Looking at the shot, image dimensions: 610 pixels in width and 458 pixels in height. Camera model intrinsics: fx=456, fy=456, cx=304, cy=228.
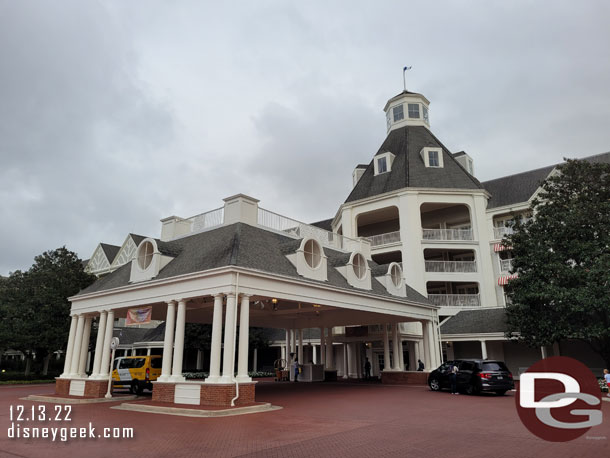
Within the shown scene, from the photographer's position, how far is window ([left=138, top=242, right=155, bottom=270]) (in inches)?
781

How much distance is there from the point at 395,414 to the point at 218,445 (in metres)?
6.40

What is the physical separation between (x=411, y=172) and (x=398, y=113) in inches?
384

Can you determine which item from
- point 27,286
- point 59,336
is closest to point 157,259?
point 59,336

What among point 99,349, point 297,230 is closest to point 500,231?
point 297,230

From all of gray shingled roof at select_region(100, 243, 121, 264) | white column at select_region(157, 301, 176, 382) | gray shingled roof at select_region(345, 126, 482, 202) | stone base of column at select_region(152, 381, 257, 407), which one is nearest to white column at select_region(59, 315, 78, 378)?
white column at select_region(157, 301, 176, 382)

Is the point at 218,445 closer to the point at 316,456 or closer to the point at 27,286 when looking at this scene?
the point at 316,456

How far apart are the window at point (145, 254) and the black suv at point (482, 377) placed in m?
14.5

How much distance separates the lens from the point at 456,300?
1444 inches

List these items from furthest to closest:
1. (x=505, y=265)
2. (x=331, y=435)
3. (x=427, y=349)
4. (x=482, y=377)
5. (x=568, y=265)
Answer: (x=505, y=265)
(x=427, y=349)
(x=568, y=265)
(x=482, y=377)
(x=331, y=435)

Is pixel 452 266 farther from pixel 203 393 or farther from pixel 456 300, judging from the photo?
pixel 203 393

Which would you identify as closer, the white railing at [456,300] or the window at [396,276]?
the window at [396,276]

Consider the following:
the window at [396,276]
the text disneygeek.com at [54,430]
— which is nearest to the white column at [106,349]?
the text disneygeek.com at [54,430]

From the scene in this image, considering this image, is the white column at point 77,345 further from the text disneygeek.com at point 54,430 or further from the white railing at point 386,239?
the white railing at point 386,239

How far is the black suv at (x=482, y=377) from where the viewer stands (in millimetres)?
19000
